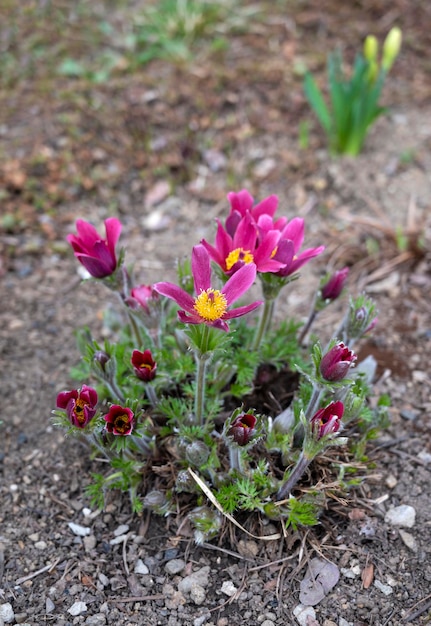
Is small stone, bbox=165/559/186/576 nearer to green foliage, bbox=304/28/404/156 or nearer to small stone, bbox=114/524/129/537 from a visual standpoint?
small stone, bbox=114/524/129/537

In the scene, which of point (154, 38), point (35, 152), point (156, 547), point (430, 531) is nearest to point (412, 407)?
point (430, 531)

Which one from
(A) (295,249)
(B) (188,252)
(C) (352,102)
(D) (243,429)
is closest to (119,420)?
(D) (243,429)

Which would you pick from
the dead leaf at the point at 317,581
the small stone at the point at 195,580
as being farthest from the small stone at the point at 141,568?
the dead leaf at the point at 317,581

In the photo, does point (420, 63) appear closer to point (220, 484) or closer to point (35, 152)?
point (35, 152)

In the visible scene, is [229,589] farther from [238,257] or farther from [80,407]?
[238,257]

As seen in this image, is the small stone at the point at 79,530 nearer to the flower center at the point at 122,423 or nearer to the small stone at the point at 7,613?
the small stone at the point at 7,613

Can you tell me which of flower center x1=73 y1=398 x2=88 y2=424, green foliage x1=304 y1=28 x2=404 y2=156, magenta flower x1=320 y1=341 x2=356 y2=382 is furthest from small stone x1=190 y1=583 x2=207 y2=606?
green foliage x1=304 y1=28 x2=404 y2=156
